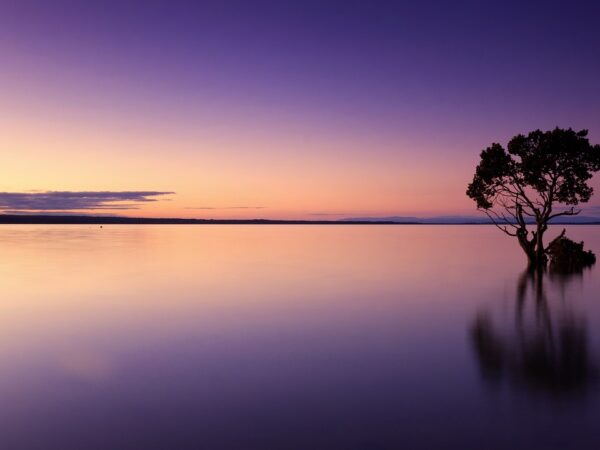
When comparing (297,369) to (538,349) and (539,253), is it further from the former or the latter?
(539,253)

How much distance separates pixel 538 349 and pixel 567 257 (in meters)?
28.4

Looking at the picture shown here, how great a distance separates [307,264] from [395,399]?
3173cm

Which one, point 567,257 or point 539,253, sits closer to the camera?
point 567,257

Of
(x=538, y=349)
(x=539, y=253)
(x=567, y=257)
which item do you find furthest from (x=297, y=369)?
(x=567, y=257)

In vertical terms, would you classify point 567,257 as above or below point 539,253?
below

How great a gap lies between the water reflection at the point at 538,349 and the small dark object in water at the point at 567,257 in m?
16.8

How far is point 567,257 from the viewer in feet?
122

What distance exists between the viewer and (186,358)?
12039 mm

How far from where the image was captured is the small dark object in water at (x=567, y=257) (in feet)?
121

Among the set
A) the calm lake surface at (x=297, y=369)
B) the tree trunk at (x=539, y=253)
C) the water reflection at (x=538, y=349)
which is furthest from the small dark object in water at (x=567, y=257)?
the water reflection at (x=538, y=349)

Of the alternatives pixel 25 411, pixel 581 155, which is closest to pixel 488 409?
pixel 25 411

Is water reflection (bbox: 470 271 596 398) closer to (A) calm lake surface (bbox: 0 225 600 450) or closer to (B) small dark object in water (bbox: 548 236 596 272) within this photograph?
(A) calm lake surface (bbox: 0 225 600 450)

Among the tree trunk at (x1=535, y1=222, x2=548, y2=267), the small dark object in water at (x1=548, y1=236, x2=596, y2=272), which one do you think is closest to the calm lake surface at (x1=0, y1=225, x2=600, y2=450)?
the small dark object in water at (x1=548, y1=236, x2=596, y2=272)

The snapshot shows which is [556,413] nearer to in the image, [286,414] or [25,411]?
[286,414]
